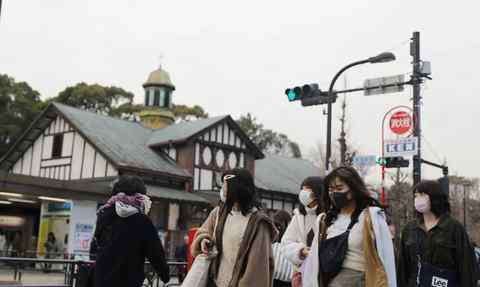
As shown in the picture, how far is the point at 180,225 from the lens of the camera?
26.8 meters

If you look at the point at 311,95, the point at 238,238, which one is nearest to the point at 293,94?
the point at 311,95

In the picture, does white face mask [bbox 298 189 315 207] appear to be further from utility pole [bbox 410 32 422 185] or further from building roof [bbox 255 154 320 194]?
building roof [bbox 255 154 320 194]

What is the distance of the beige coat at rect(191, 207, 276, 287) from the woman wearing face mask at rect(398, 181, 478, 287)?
148 cm

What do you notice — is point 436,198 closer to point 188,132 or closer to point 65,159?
point 65,159

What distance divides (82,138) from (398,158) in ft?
55.0

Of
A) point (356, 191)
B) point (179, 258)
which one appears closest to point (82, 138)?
point (179, 258)

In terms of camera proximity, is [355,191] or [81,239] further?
[81,239]

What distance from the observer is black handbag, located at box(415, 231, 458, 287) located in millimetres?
4734

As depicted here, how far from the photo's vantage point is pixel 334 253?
12.3 ft

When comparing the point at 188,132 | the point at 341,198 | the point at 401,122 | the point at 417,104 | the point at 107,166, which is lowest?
the point at 341,198

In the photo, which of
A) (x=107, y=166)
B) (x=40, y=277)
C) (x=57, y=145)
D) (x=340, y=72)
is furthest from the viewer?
(x=57, y=145)

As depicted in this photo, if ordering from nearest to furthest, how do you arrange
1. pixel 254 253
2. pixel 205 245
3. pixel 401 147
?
pixel 254 253 → pixel 205 245 → pixel 401 147

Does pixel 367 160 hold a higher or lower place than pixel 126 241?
higher

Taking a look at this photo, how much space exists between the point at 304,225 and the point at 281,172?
3280 cm
